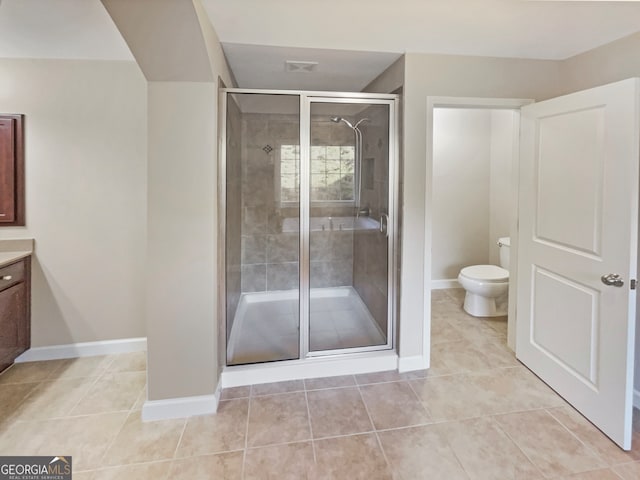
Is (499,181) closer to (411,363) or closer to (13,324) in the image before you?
(411,363)

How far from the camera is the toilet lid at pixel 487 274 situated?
3.50 m

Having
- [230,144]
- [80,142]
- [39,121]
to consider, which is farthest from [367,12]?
[39,121]

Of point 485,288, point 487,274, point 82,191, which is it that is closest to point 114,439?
point 82,191

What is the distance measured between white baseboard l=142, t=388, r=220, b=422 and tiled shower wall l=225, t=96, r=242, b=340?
0.53m

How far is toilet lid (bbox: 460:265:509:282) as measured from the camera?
3.50m

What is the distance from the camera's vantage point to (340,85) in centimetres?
319

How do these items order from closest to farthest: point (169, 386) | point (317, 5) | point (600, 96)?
1. point (317, 5)
2. point (600, 96)
3. point (169, 386)

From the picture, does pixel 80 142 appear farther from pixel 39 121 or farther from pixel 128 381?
pixel 128 381

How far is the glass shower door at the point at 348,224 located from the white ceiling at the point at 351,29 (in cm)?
41

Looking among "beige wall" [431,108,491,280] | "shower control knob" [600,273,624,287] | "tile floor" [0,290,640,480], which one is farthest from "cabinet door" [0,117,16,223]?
"beige wall" [431,108,491,280]

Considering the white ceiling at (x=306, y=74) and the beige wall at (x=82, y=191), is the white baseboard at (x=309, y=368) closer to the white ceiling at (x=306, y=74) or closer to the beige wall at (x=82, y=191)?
the beige wall at (x=82, y=191)

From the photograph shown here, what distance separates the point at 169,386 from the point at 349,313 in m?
1.72

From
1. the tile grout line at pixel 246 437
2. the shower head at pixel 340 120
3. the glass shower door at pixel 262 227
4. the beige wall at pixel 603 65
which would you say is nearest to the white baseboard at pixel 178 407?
the tile grout line at pixel 246 437

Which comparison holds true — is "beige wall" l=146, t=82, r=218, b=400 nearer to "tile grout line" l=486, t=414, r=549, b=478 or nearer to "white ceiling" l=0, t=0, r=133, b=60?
"white ceiling" l=0, t=0, r=133, b=60
